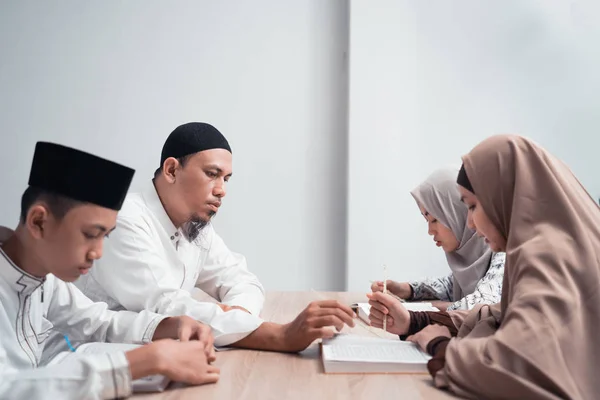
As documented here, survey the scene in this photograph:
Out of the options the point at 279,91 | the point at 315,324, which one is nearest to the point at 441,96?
the point at 279,91

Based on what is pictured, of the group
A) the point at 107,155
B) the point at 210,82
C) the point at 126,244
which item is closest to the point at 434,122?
the point at 210,82

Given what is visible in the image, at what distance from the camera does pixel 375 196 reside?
4.04 m

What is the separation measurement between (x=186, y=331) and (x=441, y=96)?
10.2 feet

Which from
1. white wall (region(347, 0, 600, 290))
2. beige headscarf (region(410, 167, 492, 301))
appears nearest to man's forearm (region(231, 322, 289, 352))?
beige headscarf (region(410, 167, 492, 301))

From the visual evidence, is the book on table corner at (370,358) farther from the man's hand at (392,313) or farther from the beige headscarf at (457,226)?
the beige headscarf at (457,226)

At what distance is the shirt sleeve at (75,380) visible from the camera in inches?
45.7

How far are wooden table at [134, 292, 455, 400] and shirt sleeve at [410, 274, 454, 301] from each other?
1373 mm

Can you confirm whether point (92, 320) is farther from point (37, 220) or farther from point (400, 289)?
point (400, 289)

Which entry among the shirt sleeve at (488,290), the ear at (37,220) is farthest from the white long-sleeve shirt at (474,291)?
the ear at (37,220)

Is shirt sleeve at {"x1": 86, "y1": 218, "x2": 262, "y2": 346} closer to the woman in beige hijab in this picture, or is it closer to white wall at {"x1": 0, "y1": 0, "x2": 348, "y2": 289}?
the woman in beige hijab

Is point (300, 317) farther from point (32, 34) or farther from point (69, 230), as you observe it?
point (32, 34)

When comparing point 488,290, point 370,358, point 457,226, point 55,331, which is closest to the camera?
point 370,358

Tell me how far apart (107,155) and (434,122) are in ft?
7.61

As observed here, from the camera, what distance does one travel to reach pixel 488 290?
2.25 meters
